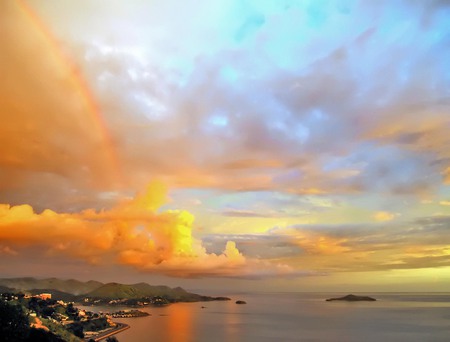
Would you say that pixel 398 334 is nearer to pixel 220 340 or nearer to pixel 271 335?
pixel 271 335

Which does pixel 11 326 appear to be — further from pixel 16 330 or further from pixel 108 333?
pixel 108 333

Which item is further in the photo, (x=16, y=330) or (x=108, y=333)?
(x=108, y=333)

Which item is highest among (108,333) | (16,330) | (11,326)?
(11,326)

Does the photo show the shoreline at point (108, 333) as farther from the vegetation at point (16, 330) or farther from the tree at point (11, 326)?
the tree at point (11, 326)

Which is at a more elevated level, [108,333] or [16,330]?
[16,330]

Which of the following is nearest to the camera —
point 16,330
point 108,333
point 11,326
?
point 16,330

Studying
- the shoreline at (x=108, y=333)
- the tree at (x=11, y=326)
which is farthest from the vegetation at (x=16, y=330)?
the shoreline at (x=108, y=333)

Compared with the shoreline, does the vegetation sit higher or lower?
higher

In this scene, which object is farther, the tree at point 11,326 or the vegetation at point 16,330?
the vegetation at point 16,330

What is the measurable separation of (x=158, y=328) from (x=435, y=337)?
115m

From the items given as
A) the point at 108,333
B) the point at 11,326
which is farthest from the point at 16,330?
the point at 108,333

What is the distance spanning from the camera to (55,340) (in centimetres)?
8031

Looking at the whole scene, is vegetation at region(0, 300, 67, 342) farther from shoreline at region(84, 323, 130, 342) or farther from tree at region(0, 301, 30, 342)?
shoreline at region(84, 323, 130, 342)

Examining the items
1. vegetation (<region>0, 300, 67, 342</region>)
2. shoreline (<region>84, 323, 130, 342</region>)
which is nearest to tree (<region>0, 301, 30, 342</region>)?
vegetation (<region>0, 300, 67, 342</region>)
